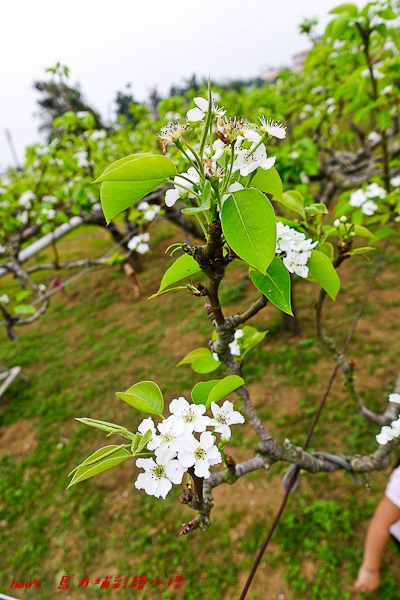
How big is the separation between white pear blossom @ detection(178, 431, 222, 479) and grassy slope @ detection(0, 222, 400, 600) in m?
1.91

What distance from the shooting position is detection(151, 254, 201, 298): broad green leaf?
67 centimetres

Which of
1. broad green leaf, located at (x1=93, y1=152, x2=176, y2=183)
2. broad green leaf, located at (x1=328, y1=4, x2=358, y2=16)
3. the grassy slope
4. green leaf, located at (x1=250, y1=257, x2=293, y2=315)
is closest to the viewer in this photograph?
broad green leaf, located at (x1=93, y1=152, x2=176, y2=183)

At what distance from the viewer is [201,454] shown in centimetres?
63

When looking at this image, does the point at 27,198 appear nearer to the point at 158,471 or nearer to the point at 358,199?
the point at 358,199

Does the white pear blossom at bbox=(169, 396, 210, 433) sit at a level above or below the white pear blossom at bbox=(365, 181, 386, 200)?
below

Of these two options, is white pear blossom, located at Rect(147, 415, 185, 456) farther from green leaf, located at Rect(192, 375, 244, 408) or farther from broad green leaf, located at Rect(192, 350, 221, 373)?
broad green leaf, located at Rect(192, 350, 221, 373)

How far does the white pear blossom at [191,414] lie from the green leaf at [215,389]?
4cm

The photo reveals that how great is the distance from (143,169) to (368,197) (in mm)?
1723

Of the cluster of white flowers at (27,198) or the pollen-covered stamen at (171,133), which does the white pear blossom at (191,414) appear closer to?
the pollen-covered stamen at (171,133)

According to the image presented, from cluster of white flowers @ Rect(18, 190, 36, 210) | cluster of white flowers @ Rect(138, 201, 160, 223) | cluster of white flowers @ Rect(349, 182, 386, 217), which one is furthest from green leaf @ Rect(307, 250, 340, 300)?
cluster of white flowers @ Rect(18, 190, 36, 210)

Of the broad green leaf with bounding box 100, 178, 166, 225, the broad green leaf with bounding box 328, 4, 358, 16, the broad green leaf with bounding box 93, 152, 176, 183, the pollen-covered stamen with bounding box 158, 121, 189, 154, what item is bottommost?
the broad green leaf with bounding box 100, 178, 166, 225

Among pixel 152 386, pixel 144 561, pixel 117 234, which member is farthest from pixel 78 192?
pixel 117 234

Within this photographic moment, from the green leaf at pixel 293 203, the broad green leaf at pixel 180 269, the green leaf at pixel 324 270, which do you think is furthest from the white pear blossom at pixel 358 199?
the broad green leaf at pixel 180 269

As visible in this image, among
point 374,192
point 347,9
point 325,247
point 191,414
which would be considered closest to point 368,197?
point 374,192
